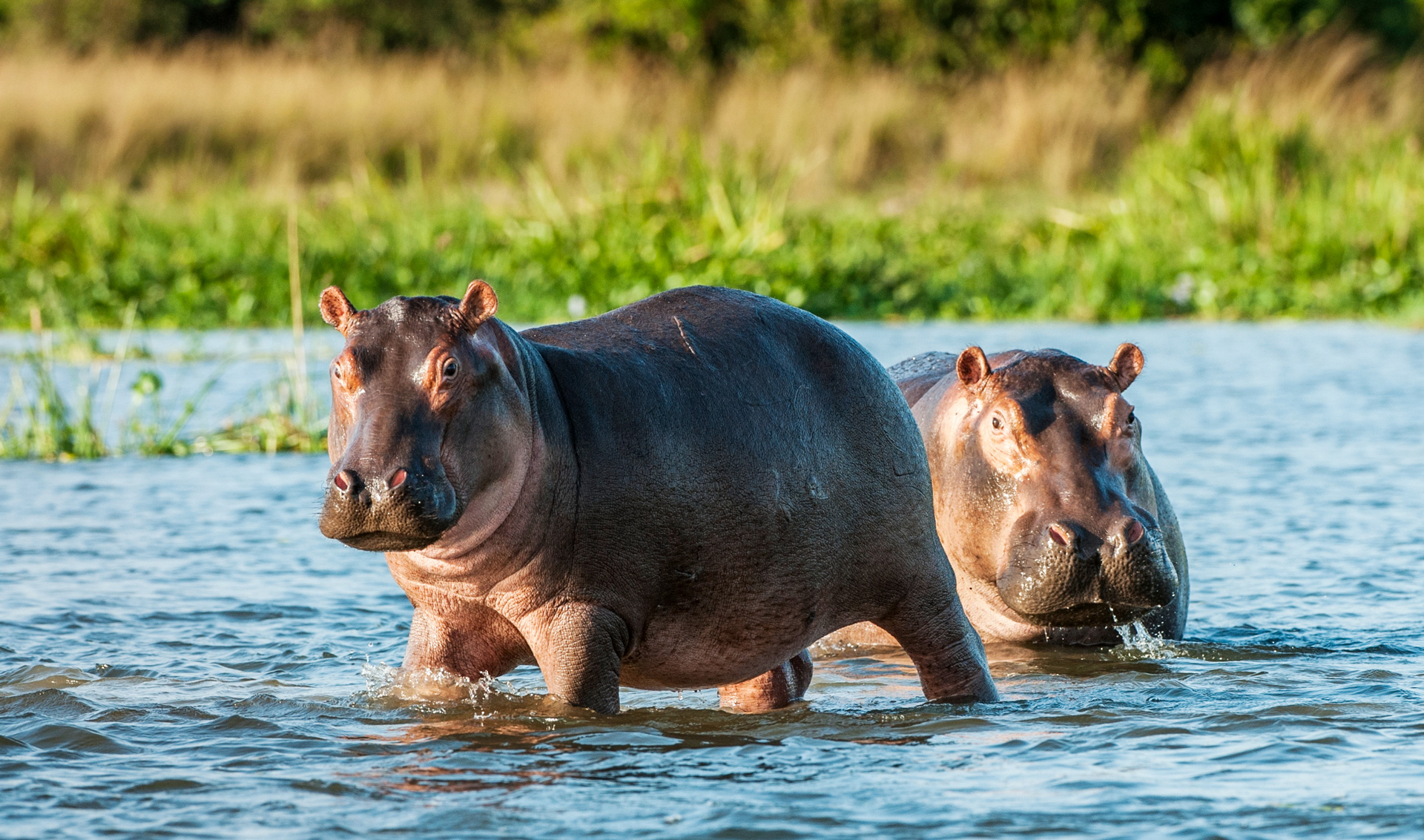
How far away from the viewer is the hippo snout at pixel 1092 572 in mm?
4078

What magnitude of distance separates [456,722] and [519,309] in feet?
23.5

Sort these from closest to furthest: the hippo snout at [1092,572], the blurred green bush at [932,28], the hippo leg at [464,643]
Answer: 1. the hippo leg at [464,643]
2. the hippo snout at [1092,572]
3. the blurred green bush at [932,28]

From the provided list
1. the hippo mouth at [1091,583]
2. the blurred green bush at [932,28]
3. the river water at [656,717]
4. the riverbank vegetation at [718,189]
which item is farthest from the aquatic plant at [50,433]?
the blurred green bush at [932,28]

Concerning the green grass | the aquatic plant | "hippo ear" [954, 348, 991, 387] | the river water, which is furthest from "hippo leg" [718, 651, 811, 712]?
the green grass

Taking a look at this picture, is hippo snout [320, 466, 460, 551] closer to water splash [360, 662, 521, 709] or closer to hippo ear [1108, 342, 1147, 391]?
water splash [360, 662, 521, 709]

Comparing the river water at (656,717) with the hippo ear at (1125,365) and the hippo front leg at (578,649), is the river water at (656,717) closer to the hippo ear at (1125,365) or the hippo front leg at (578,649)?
the hippo front leg at (578,649)

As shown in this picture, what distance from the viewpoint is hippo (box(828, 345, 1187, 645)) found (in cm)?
411

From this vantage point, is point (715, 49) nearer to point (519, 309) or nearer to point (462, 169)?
point (462, 169)

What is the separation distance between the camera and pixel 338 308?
332 centimetres

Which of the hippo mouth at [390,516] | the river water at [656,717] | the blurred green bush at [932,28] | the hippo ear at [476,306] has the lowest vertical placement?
the river water at [656,717]

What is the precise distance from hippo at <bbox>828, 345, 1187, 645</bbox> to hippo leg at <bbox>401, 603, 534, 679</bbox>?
124 centimetres

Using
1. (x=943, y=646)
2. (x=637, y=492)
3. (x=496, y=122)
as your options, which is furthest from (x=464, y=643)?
(x=496, y=122)

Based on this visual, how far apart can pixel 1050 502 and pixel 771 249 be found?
7744mm

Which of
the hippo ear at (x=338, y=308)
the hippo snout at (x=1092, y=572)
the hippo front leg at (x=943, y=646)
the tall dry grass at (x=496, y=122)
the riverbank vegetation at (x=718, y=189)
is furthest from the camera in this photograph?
the tall dry grass at (x=496, y=122)
